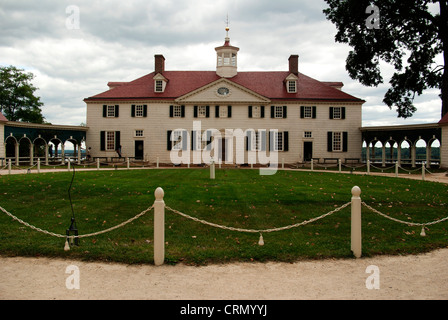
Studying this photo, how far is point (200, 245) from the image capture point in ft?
22.5

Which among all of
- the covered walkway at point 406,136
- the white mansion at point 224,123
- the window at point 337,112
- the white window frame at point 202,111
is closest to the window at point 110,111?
the white mansion at point 224,123

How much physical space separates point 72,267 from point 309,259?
4.09 meters

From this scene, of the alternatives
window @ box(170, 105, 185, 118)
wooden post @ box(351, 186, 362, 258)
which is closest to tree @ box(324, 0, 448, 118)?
window @ box(170, 105, 185, 118)

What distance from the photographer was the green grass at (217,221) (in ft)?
21.2

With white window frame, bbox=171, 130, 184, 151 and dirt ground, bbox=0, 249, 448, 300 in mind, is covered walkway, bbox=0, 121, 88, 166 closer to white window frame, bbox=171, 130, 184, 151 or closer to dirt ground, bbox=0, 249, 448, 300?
white window frame, bbox=171, 130, 184, 151

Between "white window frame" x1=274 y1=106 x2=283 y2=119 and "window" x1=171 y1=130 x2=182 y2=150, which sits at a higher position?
"white window frame" x1=274 y1=106 x2=283 y2=119

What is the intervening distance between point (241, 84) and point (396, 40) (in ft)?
49.0

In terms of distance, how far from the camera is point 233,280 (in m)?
5.13

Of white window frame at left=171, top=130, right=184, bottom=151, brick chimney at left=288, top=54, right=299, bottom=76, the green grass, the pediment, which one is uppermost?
brick chimney at left=288, top=54, right=299, bottom=76

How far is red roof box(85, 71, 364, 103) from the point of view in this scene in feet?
116

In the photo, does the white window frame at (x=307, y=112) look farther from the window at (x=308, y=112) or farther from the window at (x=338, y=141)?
the window at (x=338, y=141)

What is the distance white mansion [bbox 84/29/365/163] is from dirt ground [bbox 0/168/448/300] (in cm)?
2883

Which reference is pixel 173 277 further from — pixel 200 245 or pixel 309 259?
pixel 309 259

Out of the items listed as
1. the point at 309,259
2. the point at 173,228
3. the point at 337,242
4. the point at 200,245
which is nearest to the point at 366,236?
the point at 337,242
